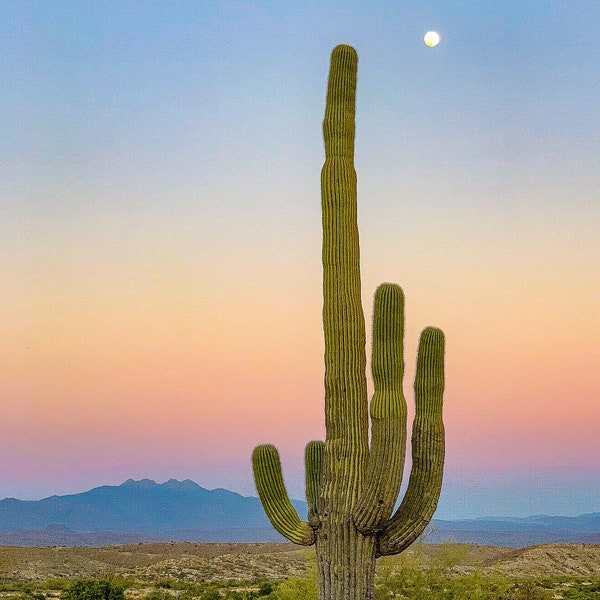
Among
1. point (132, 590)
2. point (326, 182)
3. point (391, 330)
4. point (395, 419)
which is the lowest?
point (132, 590)

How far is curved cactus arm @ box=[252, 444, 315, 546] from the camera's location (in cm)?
1255

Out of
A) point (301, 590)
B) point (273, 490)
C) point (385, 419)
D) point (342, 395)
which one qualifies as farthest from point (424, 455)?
point (301, 590)

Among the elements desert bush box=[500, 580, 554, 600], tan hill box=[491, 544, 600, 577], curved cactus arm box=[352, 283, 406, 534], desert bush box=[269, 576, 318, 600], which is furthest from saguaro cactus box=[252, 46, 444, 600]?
tan hill box=[491, 544, 600, 577]

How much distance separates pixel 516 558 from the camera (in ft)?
147

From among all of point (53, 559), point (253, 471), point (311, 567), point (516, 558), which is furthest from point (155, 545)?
point (253, 471)

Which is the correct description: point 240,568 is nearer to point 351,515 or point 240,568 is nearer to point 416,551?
point 416,551

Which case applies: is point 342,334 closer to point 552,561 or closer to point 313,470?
point 313,470

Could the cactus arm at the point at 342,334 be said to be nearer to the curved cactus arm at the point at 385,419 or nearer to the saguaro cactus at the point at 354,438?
the saguaro cactus at the point at 354,438

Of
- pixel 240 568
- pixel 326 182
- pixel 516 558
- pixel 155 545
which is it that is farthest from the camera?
pixel 155 545

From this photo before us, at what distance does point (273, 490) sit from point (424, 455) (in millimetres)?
2194

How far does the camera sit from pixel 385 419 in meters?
11.7

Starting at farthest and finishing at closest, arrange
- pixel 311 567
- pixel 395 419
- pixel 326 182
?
pixel 311 567
pixel 326 182
pixel 395 419

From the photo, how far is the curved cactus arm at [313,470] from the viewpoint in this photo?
41.2ft

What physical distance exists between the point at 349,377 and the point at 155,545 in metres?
44.5
